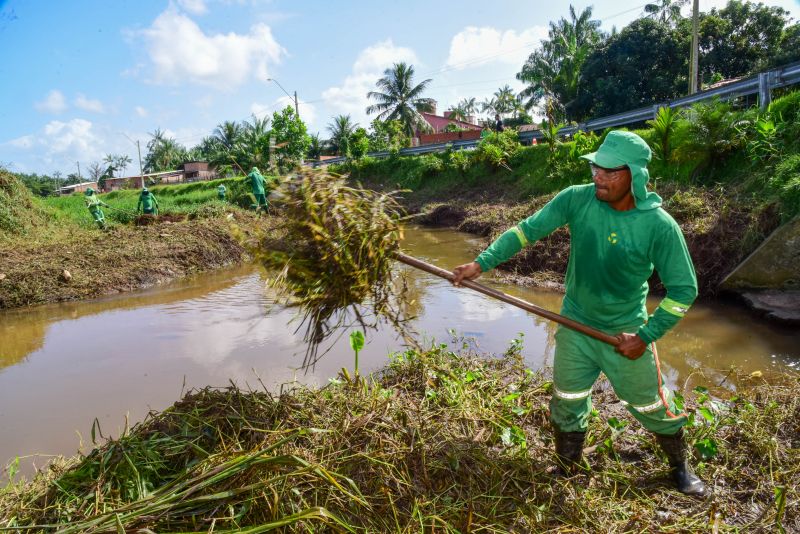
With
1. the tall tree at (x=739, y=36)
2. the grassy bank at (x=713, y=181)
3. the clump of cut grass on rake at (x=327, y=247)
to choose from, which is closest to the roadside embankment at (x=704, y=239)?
the grassy bank at (x=713, y=181)

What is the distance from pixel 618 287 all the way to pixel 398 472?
1475mm

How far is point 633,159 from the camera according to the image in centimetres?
234

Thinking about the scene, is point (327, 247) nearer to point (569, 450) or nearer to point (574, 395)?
point (574, 395)

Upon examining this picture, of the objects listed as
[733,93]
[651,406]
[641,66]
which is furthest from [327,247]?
[641,66]

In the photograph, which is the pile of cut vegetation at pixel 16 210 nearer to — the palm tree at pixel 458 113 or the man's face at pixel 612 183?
the man's face at pixel 612 183

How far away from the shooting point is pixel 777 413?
10.0ft

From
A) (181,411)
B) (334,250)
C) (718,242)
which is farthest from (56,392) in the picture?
(718,242)

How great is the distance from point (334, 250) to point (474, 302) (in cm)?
441

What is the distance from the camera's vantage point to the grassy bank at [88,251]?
8.31 m

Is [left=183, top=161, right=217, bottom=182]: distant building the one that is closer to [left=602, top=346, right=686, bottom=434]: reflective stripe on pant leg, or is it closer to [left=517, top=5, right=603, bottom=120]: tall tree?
[left=517, top=5, right=603, bottom=120]: tall tree

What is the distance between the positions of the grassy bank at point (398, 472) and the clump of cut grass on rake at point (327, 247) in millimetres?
560

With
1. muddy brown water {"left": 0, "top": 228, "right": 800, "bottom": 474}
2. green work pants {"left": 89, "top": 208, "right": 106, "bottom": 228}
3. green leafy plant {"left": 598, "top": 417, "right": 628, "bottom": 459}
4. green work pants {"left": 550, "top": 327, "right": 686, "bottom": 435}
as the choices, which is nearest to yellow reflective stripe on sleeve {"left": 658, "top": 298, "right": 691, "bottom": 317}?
green work pants {"left": 550, "top": 327, "right": 686, "bottom": 435}

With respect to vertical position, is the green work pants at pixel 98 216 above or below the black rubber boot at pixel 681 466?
above

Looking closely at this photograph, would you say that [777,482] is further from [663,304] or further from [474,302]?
[474,302]
